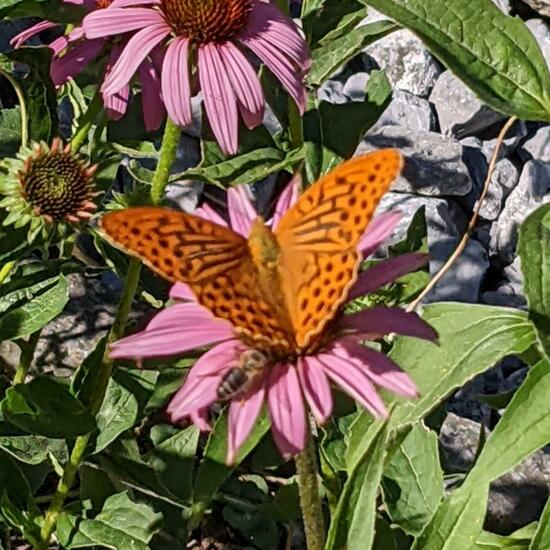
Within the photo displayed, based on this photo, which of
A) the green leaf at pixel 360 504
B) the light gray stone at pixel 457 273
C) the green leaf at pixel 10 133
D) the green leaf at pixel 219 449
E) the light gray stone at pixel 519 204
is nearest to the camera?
the green leaf at pixel 360 504

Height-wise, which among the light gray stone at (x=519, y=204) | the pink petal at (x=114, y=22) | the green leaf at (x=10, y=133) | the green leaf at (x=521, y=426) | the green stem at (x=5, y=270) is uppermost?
the pink petal at (x=114, y=22)

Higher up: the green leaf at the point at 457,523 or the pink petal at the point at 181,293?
the pink petal at the point at 181,293

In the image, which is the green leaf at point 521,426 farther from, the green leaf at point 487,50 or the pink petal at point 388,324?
the green leaf at point 487,50

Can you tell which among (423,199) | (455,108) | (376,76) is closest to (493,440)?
(376,76)

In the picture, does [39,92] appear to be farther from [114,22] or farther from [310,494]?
[310,494]

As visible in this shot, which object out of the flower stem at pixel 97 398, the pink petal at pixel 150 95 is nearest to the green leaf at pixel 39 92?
the pink petal at pixel 150 95

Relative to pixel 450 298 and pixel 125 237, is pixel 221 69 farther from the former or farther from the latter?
pixel 450 298
